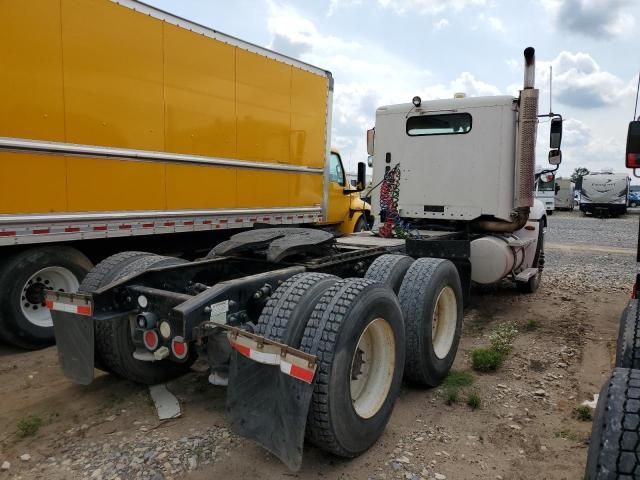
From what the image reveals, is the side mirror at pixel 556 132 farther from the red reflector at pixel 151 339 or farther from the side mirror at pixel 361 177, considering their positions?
the red reflector at pixel 151 339

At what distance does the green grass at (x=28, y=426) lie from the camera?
11.2 feet

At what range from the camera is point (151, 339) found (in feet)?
10.8

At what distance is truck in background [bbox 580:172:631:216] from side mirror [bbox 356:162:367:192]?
23.6 metres

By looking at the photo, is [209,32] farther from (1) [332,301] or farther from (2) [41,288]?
(1) [332,301]

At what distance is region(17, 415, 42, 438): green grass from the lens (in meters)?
3.40

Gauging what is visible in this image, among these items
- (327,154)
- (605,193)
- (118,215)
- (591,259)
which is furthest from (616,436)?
(605,193)

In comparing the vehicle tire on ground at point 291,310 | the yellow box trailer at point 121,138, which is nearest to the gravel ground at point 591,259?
the yellow box trailer at point 121,138

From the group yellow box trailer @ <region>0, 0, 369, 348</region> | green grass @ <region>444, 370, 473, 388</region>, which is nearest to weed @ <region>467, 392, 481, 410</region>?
green grass @ <region>444, 370, 473, 388</region>

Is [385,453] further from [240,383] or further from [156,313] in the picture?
[156,313]

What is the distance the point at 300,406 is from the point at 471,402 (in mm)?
1897

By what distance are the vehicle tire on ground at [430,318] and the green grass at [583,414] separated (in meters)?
1.03

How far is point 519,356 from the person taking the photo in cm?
519

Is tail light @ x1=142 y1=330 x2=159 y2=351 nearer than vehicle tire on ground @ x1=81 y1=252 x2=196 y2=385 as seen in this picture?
Yes

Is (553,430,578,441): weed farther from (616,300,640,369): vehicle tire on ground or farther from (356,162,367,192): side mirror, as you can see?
(356,162,367,192): side mirror
